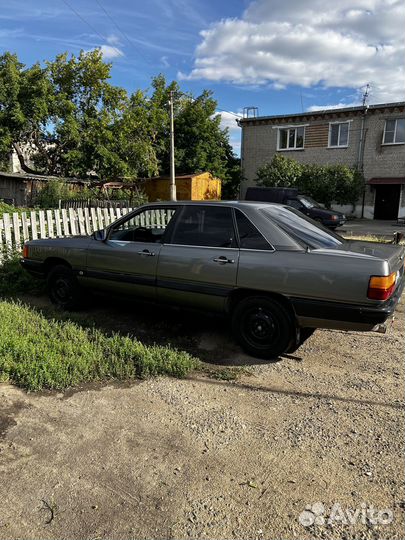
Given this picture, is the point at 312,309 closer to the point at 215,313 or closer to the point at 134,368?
the point at 215,313

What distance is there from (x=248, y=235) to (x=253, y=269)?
1.26 ft

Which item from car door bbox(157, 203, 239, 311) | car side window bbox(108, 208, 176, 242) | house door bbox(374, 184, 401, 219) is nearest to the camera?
car door bbox(157, 203, 239, 311)

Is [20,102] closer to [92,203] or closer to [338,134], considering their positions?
[92,203]

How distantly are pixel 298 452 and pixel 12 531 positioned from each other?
1726 mm

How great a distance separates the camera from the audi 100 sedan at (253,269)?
3.66 meters

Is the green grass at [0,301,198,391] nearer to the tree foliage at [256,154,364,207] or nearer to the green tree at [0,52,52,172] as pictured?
the tree foliage at [256,154,364,207]

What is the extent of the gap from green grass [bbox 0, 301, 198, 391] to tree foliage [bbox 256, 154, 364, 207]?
21.5 metres

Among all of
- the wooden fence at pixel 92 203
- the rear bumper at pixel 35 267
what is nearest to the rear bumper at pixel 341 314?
the rear bumper at pixel 35 267

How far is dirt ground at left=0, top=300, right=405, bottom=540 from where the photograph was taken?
7.13ft

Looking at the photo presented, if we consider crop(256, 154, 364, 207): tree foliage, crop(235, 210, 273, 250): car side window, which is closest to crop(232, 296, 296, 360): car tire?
crop(235, 210, 273, 250): car side window

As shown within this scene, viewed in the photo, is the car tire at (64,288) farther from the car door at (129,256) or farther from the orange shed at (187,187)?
the orange shed at (187,187)

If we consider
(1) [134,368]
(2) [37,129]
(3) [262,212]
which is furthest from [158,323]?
(2) [37,129]

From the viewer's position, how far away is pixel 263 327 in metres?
4.11

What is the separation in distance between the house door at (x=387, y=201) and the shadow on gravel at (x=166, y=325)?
23.1 m
